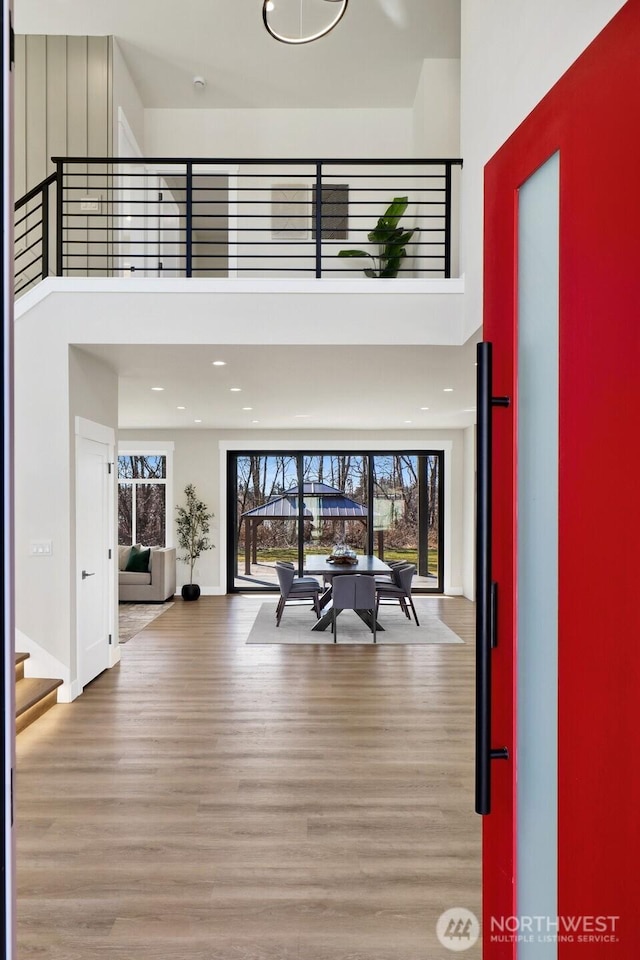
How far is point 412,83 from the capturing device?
647cm

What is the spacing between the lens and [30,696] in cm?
426

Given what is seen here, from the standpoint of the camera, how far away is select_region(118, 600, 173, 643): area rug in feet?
23.7

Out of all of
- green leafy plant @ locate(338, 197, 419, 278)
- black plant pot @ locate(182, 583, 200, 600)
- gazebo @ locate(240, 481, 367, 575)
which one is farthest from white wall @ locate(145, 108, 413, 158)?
black plant pot @ locate(182, 583, 200, 600)

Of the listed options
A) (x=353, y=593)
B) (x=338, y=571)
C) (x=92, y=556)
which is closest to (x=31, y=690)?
(x=92, y=556)

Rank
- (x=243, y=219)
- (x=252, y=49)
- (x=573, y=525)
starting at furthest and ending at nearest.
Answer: (x=243, y=219), (x=252, y=49), (x=573, y=525)

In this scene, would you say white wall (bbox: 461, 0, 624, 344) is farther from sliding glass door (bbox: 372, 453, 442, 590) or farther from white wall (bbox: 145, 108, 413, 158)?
sliding glass door (bbox: 372, 453, 442, 590)

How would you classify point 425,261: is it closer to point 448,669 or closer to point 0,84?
point 448,669

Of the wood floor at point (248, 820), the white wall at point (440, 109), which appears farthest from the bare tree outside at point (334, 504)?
the white wall at point (440, 109)

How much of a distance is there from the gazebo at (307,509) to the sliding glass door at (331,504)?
0.06 ft

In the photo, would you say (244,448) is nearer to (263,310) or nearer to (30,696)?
(263,310)

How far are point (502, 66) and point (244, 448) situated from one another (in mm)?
7847

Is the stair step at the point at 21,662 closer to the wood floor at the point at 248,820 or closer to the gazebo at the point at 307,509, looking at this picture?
the wood floor at the point at 248,820

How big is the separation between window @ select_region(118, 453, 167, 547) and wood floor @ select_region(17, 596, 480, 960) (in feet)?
17.8

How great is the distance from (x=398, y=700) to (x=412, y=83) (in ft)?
20.8
